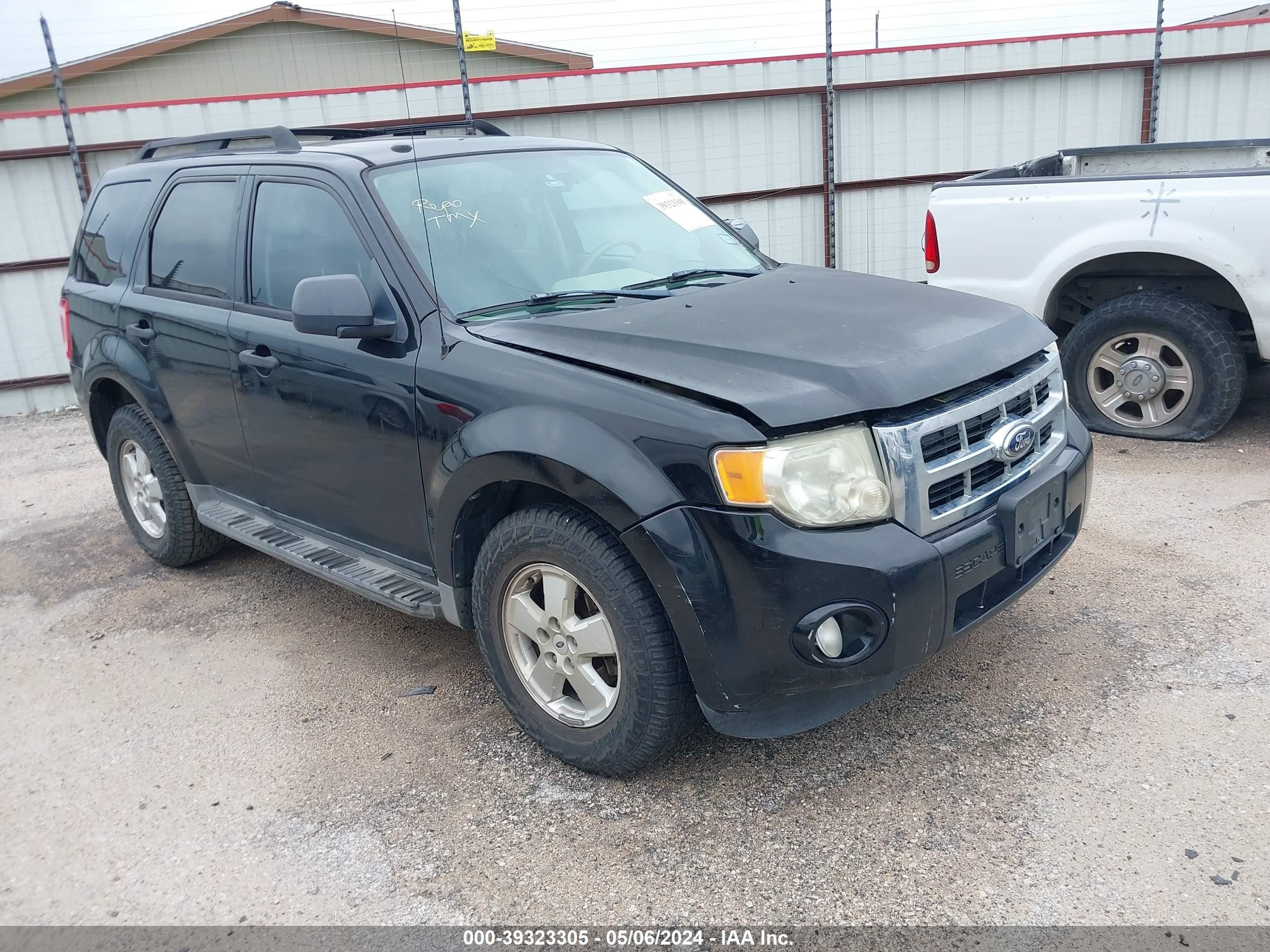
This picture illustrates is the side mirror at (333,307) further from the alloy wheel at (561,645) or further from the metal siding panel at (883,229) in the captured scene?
the metal siding panel at (883,229)

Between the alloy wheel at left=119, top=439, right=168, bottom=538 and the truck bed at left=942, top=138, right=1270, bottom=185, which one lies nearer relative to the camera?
the alloy wheel at left=119, top=439, right=168, bottom=538

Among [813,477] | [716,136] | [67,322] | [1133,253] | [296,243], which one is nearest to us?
[813,477]

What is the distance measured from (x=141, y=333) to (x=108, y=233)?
0.73 meters

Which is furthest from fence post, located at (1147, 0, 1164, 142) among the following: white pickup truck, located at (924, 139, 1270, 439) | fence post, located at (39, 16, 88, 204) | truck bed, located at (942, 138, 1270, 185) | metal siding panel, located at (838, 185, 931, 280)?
fence post, located at (39, 16, 88, 204)

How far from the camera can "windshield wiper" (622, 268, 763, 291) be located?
3590 mm

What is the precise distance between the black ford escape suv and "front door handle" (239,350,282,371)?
0.01 m

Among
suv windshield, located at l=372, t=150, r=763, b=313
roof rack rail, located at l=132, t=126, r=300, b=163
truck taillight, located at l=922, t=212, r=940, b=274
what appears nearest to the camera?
suv windshield, located at l=372, t=150, r=763, b=313

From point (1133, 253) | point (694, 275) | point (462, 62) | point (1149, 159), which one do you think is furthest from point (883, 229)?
point (694, 275)

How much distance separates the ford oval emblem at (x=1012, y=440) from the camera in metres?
2.91

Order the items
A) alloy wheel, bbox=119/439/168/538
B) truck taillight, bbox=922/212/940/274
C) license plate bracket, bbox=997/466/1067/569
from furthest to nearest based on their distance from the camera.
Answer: truck taillight, bbox=922/212/940/274 → alloy wheel, bbox=119/439/168/538 → license plate bracket, bbox=997/466/1067/569

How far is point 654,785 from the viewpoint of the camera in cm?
304

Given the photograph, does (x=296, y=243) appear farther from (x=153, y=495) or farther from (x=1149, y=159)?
(x=1149, y=159)

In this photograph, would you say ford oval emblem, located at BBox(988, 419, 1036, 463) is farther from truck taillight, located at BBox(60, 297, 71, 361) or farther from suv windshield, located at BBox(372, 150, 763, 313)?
truck taillight, located at BBox(60, 297, 71, 361)

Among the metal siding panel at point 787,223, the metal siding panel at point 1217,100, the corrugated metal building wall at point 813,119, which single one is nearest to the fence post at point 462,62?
the corrugated metal building wall at point 813,119
